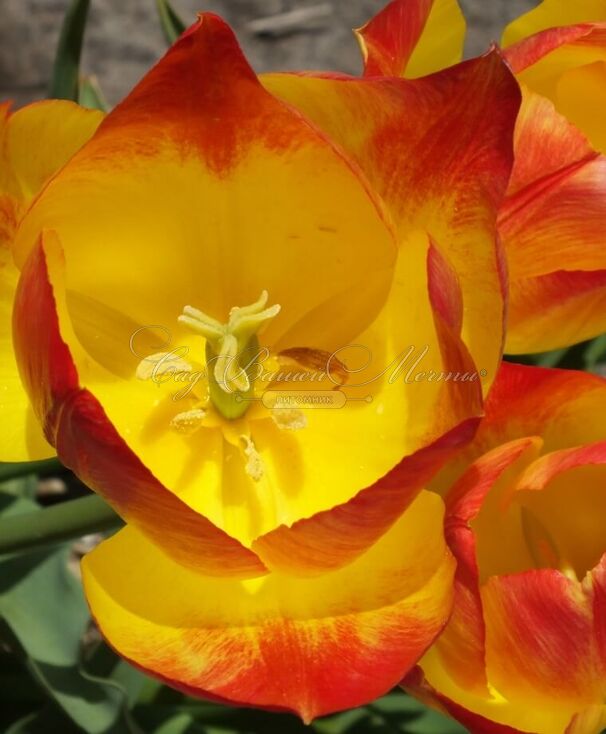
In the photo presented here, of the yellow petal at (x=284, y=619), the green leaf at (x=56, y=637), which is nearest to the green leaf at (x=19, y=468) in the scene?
the green leaf at (x=56, y=637)

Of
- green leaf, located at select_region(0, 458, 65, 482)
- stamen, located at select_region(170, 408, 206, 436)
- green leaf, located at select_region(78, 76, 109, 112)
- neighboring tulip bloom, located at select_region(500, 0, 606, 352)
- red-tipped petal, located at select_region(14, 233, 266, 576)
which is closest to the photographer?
red-tipped petal, located at select_region(14, 233, 266, 576)

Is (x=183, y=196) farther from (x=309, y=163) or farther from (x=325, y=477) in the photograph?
(x=325, y=477)

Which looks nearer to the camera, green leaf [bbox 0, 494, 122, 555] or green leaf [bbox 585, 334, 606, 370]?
green leaf [bbox 0, 494, 122, 555]

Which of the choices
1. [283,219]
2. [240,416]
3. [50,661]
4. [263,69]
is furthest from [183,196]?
[263,69]

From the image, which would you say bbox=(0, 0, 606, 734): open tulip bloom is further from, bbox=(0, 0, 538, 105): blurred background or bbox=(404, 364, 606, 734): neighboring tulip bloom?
bbox=(0, 0, 538, 105): blurred background

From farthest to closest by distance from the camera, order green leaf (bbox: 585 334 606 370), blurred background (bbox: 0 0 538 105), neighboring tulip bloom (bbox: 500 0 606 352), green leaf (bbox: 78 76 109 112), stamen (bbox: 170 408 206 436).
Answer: blurred background (bbox: 0 0 538 105) < green leaf (bbox: 78 76 109 112) < green leaf (bbox: 585 334 606 370) < stamen (bbox: 170 408 206 436) < neighboring tulip bloom (bbox: 500 0 606 352)

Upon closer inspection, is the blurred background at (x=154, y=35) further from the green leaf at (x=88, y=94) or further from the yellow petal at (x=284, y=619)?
the yellow petal at (x=284, y=619)

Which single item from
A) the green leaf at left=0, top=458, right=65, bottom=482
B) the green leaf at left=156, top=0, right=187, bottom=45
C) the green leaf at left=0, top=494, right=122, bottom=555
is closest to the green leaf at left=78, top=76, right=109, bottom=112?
the green leaf at left=156, top=0, right=187, bottom=45
